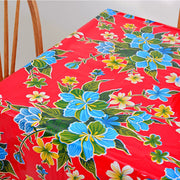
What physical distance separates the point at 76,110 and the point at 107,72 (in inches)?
8.4

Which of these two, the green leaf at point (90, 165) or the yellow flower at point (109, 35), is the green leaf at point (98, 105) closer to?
the green leaf at point (90, 165)

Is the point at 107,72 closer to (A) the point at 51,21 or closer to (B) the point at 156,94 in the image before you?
(B) the point at 156,94

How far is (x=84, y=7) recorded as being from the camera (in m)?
2.17

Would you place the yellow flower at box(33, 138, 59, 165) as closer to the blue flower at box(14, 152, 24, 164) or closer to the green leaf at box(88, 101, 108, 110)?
the blue flower at box(14, 152, 24, 164)

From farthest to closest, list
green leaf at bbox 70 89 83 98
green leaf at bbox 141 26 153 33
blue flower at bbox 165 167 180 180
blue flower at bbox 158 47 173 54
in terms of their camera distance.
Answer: green leaf at bbox 141 26 153 33 < blue flower at bbox 158 47 173 54 < green leaf at bbox 70 89 83 98 < blue flower at bbox 165 167 180 180

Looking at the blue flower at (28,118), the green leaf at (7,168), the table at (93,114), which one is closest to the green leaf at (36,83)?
the table at (93,114)

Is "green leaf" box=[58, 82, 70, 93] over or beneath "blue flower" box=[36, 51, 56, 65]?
beneath

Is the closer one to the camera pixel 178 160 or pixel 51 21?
pixel 178 160

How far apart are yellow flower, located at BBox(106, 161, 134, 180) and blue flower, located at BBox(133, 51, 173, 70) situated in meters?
0.42

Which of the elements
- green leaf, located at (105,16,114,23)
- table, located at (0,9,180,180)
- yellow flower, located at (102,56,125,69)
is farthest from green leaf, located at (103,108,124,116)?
green leaf, located at (105,16,114,23)

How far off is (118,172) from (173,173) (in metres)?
0.11

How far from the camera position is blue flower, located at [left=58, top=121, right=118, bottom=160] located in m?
0.74

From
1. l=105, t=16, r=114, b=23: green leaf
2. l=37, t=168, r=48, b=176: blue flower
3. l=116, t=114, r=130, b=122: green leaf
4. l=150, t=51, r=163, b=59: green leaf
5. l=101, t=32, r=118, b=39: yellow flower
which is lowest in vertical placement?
l=37, t=168, r=48, b=176: blue flower

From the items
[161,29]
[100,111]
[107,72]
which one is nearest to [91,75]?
[107,72]
